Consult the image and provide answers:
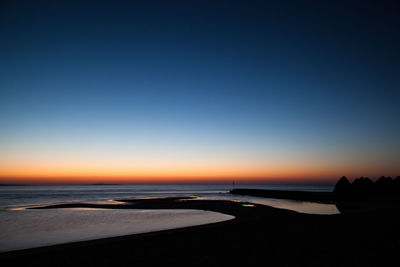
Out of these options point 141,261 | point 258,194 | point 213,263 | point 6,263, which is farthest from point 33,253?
point 258,194

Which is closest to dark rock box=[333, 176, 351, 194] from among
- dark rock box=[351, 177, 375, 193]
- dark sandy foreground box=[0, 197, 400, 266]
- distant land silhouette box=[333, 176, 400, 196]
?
distant land silhouette box=[333, 176, 400, 196]

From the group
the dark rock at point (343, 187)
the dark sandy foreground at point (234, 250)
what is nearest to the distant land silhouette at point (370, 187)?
the dark rock at point (343, 187)

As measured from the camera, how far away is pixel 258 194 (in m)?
66.6

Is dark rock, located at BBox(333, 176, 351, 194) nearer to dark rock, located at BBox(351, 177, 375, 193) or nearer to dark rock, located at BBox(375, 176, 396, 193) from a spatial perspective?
dark rock, located at BBox(351, 177, 375, 193)

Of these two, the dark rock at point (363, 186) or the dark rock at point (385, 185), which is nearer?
the dark rock at point (385, 185)

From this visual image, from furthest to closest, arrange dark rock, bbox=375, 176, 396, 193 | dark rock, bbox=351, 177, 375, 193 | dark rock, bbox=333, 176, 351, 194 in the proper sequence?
dark rock, bbox=333, 176, 351, 194 → dark rock, bbox=351, 177, 375, 193 → dark rock, bbox=375, 176, 396, 193

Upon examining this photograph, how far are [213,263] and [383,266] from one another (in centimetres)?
515

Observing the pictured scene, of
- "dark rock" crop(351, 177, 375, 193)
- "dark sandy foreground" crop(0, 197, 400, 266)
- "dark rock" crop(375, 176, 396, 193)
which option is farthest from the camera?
"dark rock" crop(351, 177, 375, 193)

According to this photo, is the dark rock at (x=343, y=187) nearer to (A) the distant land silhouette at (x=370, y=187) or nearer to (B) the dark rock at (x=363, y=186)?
(A) the distant land silhouette at (x=370, y=187)

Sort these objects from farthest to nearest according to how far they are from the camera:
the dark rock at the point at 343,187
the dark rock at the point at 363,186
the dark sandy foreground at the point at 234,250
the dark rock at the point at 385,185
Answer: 1. the dark rock at the point at 343,187
2. the dark rock at the point at 363,186
3. the dark rock at the point at 385,185
4. the dark sandy foreground at the point at 234,250

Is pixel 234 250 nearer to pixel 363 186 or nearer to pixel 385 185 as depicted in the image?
pixel 385 185

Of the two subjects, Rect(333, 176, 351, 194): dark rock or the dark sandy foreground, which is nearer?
the dark sandy foreground

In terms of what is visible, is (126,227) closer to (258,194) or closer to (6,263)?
→ (6,263)

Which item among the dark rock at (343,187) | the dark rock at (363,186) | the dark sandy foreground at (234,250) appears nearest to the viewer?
the dark sandy foreground at (234,250)
